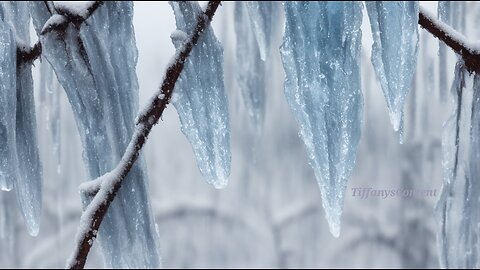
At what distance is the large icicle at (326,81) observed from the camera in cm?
61

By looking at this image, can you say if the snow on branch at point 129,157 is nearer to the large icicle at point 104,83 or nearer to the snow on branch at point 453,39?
the large icicle at point 104,83

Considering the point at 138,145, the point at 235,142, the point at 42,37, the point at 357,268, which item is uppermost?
the point at 235,142

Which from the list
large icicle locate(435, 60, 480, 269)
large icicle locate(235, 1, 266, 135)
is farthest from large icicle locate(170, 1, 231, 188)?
large icicle locate(235, 1, 266, 135)

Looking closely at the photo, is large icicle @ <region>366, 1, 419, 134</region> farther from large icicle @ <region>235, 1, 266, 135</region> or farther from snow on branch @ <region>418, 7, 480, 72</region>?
large icicle @ <region>235, 1, 266, 135</region>

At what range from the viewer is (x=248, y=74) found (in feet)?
5.47

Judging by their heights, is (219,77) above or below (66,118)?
below

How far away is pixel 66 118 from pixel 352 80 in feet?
14.6

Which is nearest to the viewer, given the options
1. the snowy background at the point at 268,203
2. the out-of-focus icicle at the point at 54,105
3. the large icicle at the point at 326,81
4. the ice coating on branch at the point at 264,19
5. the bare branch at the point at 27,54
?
the large icicle at the point at 326,81

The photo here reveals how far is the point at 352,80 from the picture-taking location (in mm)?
656

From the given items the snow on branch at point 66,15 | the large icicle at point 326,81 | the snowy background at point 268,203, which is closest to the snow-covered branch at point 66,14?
the snow on branch at point 66,15

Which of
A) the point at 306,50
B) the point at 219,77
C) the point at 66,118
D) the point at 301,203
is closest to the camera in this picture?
the point at 306,50

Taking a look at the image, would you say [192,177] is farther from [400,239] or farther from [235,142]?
[400,239]

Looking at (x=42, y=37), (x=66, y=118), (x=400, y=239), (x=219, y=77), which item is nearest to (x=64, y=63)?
(x=42, y=37)

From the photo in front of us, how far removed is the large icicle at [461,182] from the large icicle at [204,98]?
0.86 feet
